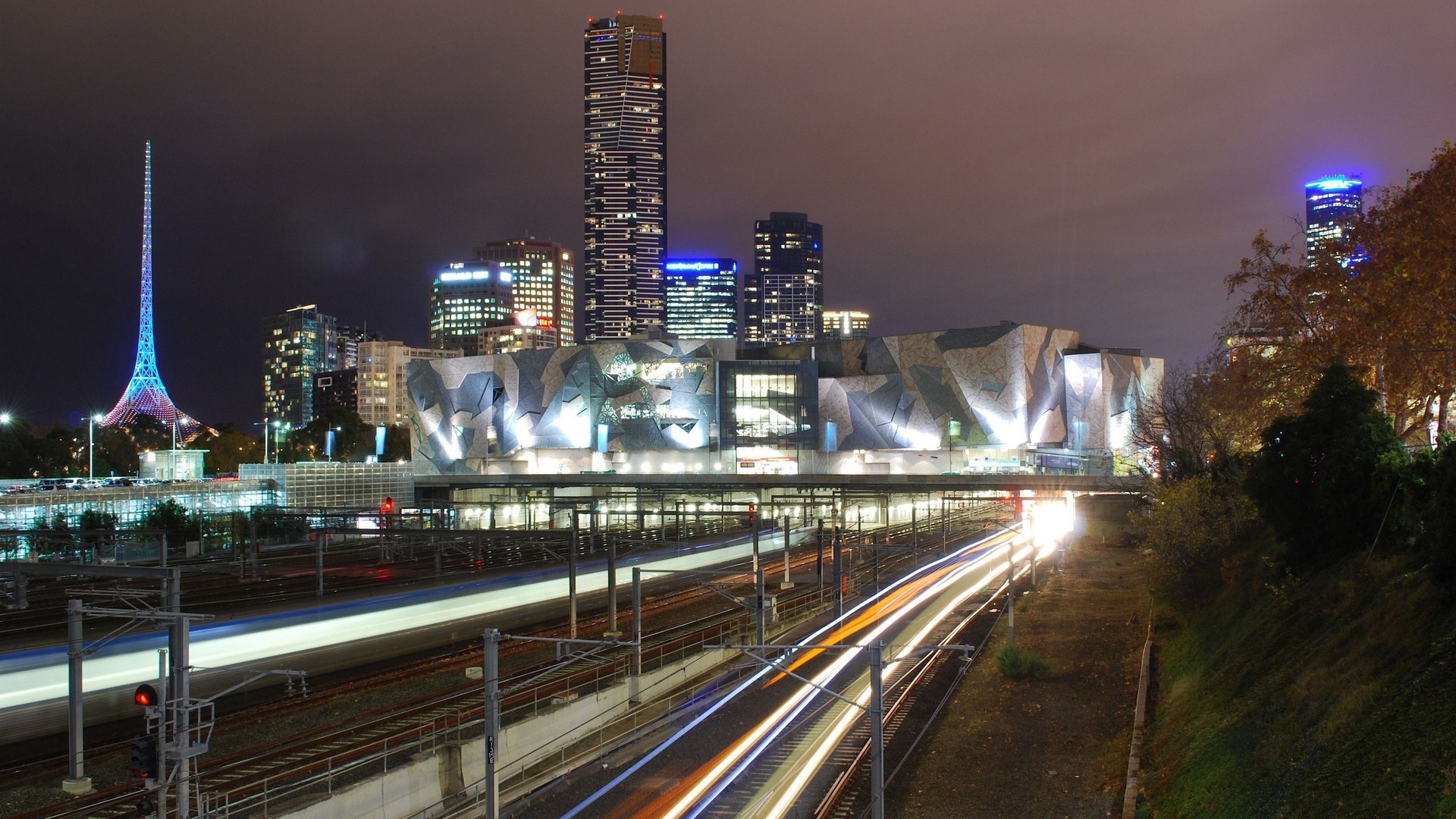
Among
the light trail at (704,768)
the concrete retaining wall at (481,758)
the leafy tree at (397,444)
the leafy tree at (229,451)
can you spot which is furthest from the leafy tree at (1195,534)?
the leafy tree at (397,444)

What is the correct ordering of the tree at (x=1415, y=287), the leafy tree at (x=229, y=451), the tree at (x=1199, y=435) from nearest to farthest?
1. the tree at (x=1415, y=287)
2. the tree at (x=1199, y=435)
3. the leafy tree at (x=229, y=451)

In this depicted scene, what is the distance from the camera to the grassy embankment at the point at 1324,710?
32.1 feet

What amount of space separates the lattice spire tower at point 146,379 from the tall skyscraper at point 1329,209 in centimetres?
12346

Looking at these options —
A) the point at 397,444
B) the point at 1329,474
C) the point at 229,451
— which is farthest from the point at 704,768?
the point at 397,444

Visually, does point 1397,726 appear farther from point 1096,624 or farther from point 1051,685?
point 1096,624

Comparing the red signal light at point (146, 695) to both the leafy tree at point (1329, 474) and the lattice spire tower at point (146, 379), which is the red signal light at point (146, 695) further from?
the lattice spire tower at point (146, 379)

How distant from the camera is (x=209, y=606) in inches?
963

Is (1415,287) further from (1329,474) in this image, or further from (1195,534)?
(1195,534)

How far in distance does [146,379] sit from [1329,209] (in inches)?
5285

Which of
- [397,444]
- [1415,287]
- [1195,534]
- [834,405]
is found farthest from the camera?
[397,444]

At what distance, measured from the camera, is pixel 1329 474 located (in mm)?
19656

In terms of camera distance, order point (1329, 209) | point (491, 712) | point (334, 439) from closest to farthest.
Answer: point (491, 712) → point (1329, 209) → point (334, 439)

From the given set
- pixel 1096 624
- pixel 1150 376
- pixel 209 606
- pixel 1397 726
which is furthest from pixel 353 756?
pixel 1150 376

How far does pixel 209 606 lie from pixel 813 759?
15.5m
